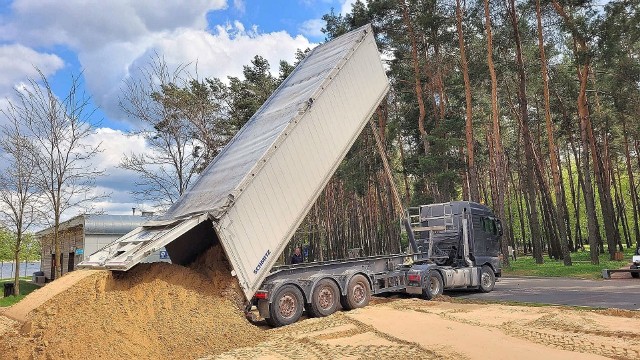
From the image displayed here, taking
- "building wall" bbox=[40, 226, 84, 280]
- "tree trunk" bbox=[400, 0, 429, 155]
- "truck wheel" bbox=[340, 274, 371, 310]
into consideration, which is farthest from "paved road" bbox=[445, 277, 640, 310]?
"building wall" bbox=[40, 226, 84, 280]

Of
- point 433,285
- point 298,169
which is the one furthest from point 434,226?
point 298,169

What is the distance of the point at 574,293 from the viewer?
1316 centimetres

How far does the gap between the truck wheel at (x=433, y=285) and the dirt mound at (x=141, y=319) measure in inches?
233

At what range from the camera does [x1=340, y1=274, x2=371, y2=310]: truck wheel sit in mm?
10477

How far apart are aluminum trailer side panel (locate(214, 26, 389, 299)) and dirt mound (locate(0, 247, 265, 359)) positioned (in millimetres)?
659

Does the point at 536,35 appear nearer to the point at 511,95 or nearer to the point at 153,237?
the point at 511,95

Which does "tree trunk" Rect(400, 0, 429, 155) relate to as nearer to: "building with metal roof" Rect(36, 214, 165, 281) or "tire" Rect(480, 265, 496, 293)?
"tire" Rect(480, 265, 496, 293)

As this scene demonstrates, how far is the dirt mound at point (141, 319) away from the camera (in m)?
6.46

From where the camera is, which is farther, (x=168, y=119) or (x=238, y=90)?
(x=238, y=90)

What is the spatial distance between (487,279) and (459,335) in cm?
771

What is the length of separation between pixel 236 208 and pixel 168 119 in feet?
40.0

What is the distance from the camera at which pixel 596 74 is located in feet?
93.6

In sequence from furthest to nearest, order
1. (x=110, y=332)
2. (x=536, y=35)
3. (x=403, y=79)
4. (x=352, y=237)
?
(x=352, y=237) → (x=403, y=79) → (x=536, y=35) → (x=110, y=332)

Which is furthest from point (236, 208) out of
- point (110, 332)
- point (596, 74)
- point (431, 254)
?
point (596, 74)
